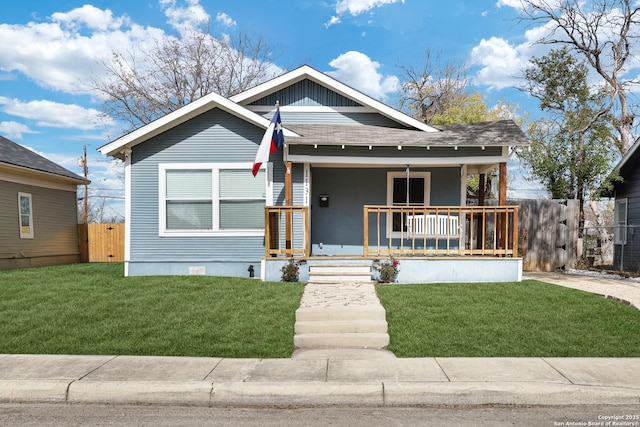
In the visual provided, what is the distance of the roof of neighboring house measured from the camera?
13.2 meters

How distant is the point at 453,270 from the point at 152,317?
5.84 metres

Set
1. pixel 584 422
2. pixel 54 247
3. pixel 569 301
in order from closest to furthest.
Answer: pixel 584 422, pixel 569 301, pixel 54 247

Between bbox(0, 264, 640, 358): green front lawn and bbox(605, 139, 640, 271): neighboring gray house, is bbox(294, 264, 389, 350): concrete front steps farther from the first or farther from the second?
bbox(605, 139, 640, 271): neighboring gray house

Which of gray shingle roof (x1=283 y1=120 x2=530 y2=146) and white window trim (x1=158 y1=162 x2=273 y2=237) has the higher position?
gray shingle roof (x1=283 y1=120 x2=530 y2=146)

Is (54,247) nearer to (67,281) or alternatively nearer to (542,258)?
(67,281)

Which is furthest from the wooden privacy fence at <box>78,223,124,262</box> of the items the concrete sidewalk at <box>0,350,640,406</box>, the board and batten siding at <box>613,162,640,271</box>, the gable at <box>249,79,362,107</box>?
the board and batten siding at <box>613,162,640,271</box>

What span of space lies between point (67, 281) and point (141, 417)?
22.1 ft

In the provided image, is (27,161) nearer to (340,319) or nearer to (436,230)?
(340,319)

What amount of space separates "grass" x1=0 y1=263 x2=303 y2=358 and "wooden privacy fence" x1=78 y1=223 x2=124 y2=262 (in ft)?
25.3

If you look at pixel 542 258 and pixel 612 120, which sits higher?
pixel 612 120

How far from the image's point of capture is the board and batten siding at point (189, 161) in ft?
31.0

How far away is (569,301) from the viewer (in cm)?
677

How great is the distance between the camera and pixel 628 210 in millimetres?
13000

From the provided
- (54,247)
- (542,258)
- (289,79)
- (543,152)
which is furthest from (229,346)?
(54,247)
